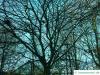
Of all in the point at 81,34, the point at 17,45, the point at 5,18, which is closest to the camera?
the point at 5,18

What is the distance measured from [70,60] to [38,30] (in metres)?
6.22

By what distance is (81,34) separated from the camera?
20.4 meters

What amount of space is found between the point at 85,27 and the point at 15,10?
5482 mm

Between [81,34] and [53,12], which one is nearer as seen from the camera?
[53,12]

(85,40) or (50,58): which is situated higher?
(85,40)

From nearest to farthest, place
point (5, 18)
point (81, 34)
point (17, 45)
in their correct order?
1. point (5, 18)
2. point (17, 45)
3. point (81, 34)

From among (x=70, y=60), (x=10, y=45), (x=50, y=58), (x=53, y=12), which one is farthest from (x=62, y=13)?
(x=70, y=60)

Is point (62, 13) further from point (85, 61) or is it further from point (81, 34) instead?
point (85, 61)

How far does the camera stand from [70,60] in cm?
2378

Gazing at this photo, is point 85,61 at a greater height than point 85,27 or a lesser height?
lesser

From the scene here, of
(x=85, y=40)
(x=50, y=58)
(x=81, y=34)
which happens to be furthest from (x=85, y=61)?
(x=50, y=58)

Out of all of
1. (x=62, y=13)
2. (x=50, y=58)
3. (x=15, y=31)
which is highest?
(x=62, y=13)

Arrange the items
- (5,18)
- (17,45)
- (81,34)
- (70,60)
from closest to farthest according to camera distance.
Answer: (5,18)
(17,45)
(81,34)
(70,60)

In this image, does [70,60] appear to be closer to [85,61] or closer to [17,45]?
[85,61]
